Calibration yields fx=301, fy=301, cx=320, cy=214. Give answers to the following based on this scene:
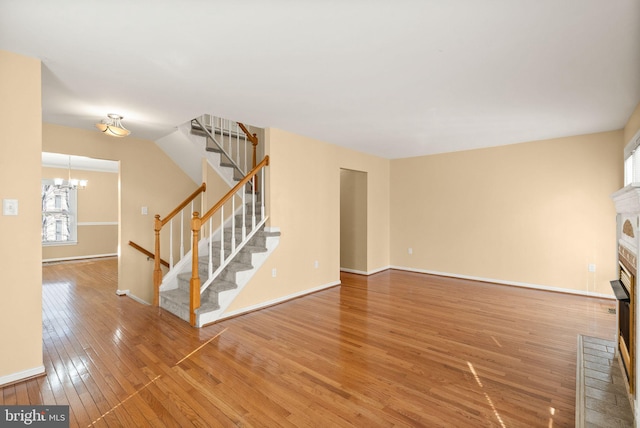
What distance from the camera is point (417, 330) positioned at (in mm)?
3242

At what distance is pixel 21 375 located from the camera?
226 centimetres

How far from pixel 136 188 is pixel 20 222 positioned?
8.90 ft

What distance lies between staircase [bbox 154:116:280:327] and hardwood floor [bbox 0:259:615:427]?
0.78ft

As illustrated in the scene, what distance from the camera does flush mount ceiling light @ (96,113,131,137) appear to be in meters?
3.34

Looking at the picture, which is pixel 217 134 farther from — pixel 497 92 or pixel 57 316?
pixel 497 92

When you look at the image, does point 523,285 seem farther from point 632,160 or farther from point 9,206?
point 9,206

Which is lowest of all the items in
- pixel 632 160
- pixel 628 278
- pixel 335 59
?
pixel 628 278

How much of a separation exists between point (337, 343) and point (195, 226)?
1990mm

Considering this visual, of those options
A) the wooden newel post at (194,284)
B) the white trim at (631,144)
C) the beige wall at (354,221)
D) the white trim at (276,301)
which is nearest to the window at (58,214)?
the wooden newel post at (194,284)

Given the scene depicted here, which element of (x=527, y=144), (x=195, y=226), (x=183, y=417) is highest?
(x=527, y=144)

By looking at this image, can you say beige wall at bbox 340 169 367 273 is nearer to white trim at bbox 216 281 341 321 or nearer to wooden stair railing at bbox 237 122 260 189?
white trim at bbox 216 281 341 321

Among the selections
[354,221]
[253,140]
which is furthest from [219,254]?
[354,221]

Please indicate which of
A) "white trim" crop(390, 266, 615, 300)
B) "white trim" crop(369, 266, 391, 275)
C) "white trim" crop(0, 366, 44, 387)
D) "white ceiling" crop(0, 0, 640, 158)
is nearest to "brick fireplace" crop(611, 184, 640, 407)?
"white ceiling" crop(0, 0, 640, 158)

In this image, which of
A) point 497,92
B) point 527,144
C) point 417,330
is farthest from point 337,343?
point 527,144
